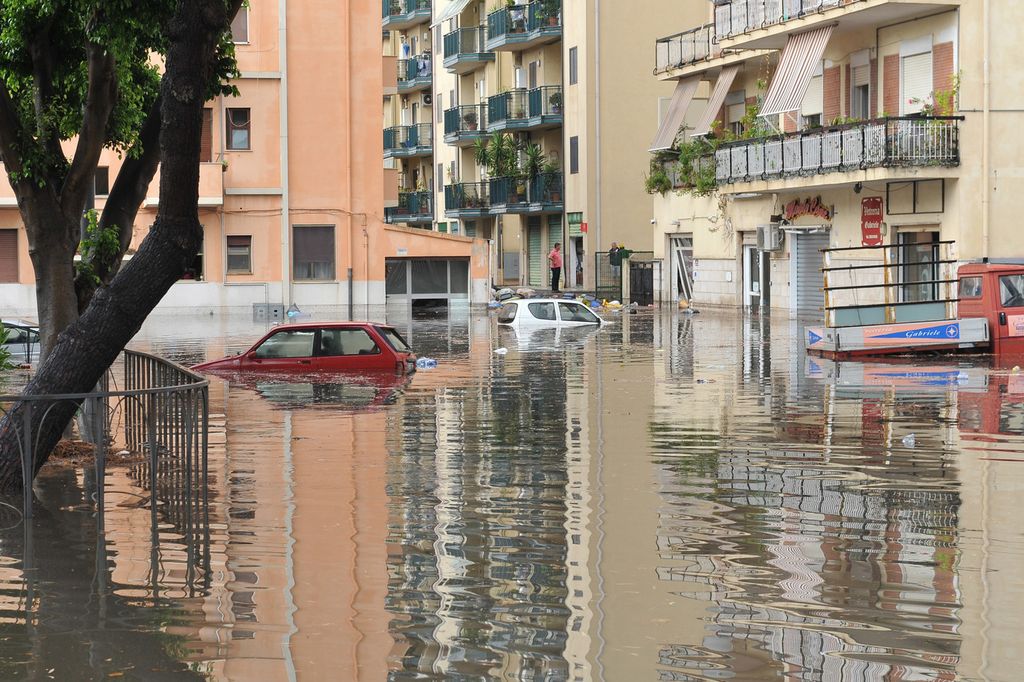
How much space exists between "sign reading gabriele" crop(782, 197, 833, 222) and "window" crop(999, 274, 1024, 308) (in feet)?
50.5

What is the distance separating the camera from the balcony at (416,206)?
3433 inches

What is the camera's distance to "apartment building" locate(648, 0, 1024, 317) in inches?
1476

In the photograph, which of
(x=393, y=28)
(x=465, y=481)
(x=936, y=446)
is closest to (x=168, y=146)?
(x=465, y=481)

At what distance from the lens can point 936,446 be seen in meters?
16.1

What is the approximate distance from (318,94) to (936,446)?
3853cm

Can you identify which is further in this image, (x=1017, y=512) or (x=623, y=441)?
(x=623, y=441)

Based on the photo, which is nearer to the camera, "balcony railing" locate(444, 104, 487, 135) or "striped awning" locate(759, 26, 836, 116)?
"striped awning" locate(759, 26, 836, 116)

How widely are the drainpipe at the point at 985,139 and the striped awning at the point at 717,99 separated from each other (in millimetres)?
13968

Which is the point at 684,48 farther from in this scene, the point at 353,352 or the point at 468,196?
the point at 353,352

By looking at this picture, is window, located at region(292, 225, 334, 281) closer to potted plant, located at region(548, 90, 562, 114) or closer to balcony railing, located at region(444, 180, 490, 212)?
potted plant, located at region(548, 90, 562, 114)

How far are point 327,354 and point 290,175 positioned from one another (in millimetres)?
26358

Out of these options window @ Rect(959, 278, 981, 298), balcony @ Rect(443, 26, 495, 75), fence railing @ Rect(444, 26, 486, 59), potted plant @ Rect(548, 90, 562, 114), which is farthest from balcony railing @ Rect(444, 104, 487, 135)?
window @ Rect(959, 278, 981, 298)

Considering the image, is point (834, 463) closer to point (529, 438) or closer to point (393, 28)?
point (529, 438)

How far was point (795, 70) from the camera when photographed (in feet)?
143
